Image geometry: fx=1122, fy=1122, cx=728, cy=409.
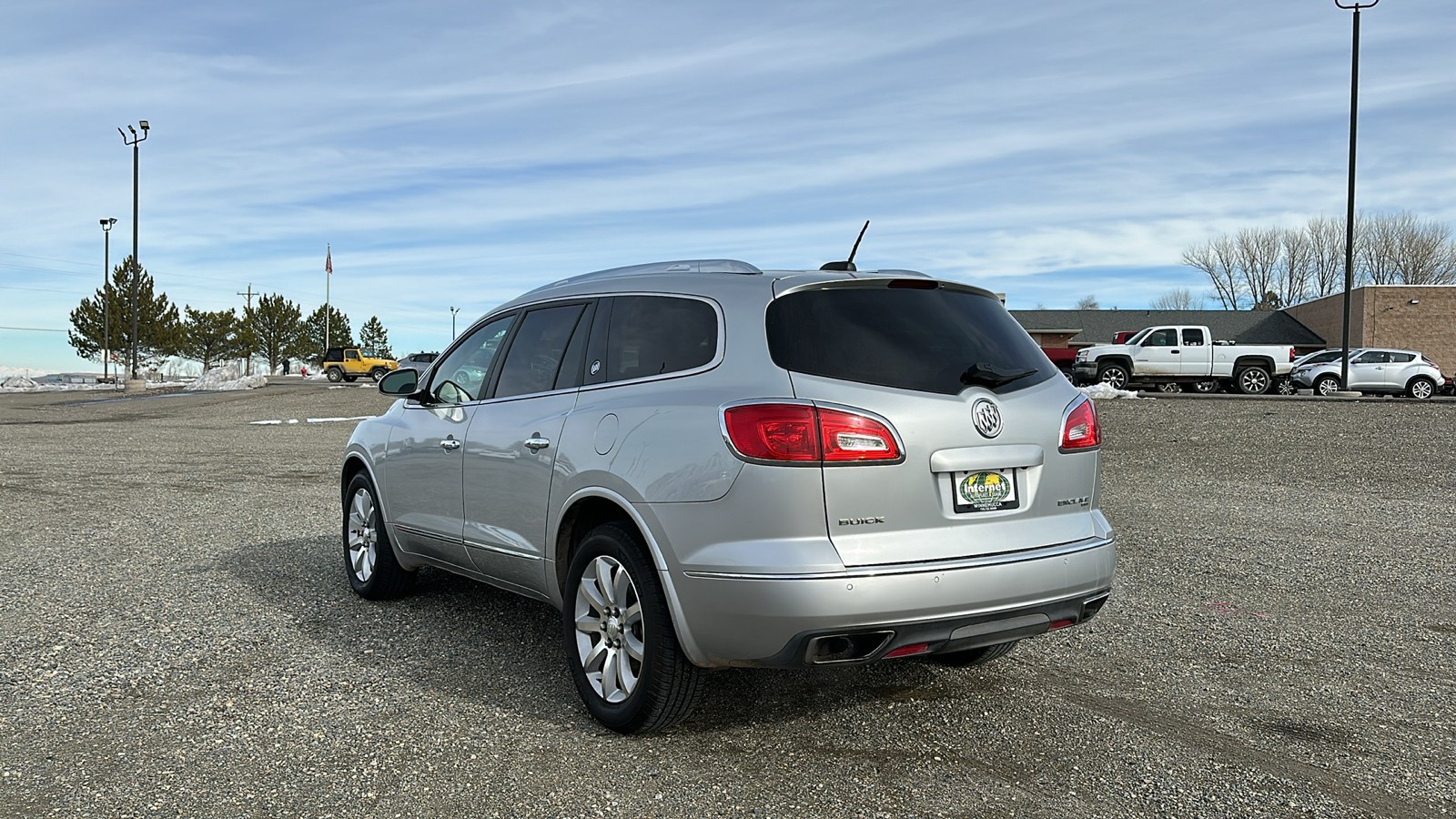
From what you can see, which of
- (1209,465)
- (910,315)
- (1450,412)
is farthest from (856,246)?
(1450,412)

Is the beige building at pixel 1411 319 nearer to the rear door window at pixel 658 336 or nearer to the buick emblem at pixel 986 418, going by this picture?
the buick emblem at pixel 986 418

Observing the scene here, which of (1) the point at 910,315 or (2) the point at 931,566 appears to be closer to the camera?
(2) the point at 931,566

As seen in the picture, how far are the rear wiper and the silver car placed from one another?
1227 inches

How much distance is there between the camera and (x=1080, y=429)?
4.38 m

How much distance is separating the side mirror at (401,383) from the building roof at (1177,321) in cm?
5818

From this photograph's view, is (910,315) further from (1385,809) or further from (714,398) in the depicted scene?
(1385,809)

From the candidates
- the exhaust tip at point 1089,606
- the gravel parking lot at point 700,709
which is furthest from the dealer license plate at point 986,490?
the gravel parking lot at point 700,709

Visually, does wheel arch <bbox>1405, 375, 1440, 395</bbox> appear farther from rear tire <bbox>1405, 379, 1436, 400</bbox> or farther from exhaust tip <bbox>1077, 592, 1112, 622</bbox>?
exhaust tip <bbox>1077, 592, 1112, 622</bbox>

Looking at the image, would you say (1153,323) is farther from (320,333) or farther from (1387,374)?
(320,333)

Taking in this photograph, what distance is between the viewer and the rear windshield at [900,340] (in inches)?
155

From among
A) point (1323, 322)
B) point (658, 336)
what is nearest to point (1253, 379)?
point (658, 336)

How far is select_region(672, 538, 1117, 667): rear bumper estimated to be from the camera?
3672 millimetres

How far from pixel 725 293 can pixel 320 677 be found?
8.47 feet

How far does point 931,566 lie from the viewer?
3795mm
